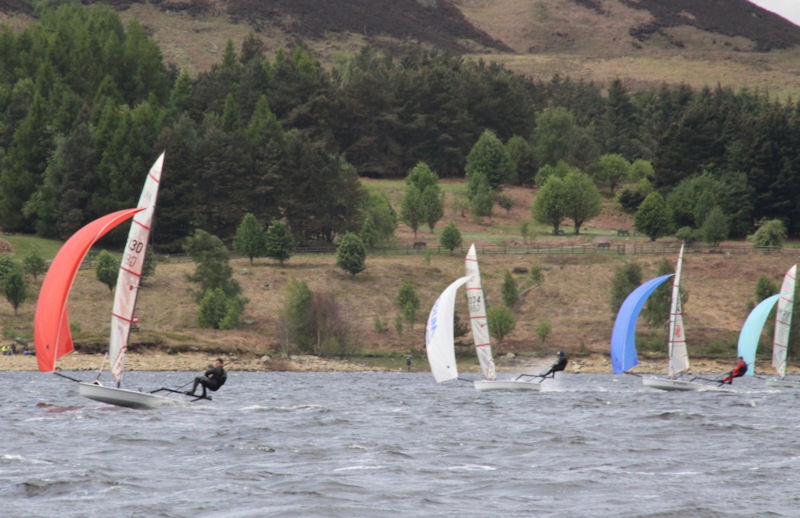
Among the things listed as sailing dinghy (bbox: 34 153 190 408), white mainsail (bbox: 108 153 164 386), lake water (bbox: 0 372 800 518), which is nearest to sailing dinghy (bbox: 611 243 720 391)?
lake water (bbox: 0 372 800 518)

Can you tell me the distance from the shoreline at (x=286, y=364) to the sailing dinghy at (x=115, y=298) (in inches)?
1342

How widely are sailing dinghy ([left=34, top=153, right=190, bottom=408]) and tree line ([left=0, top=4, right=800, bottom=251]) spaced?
6616 centimetres

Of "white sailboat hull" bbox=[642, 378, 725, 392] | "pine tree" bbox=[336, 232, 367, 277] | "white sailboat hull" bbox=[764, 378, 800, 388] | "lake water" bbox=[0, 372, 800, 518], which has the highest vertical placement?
"lake water" bbox=[0, 372, 800, 518]

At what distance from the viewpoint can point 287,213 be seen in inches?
3996

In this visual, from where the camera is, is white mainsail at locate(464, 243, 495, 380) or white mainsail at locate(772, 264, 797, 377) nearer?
white mainsail at locate(464, 243, 495, 380)

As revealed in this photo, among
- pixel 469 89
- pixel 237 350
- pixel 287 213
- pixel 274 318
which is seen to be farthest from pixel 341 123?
pixel 237 350

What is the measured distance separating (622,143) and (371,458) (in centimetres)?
12936

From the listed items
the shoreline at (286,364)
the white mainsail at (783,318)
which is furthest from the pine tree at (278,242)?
the white mainsail at (783,318)

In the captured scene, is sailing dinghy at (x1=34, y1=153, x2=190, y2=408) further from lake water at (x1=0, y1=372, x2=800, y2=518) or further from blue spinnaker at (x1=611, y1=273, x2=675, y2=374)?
blue spinnaker at (x1=611, y1=273, x2=675, y2=374)

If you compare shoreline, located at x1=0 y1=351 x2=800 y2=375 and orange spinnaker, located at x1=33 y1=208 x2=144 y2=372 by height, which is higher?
orange spinnaker, located at x1=33 y1=208 x2=144 y2=372

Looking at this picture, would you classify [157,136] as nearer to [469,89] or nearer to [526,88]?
[469,89]

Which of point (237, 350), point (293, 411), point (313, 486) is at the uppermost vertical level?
point (313, 486)

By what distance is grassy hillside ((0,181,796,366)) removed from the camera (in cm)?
7706

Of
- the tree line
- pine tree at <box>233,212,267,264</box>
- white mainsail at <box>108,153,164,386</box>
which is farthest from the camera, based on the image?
the tree line
